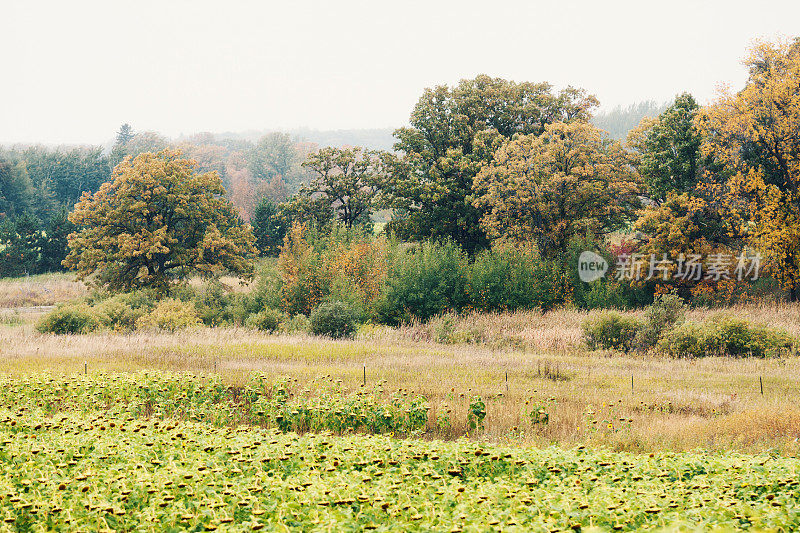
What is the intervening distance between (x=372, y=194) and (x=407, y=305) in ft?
53.4

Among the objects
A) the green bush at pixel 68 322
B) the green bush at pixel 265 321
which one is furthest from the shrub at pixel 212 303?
the green bush at pixel 68 322

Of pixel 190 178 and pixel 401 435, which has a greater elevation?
pixel 190 178

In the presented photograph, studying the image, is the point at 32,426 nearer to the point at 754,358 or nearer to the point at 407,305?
the point at 754,358

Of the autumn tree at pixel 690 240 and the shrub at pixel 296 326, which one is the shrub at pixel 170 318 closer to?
Answer: the shrub at pixel 296 326

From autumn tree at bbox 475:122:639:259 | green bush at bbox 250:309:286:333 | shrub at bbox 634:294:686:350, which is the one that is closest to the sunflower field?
Answer: shrub at bbox 634:294:686:350

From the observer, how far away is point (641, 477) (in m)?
6.80

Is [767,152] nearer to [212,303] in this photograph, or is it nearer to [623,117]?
[212,303]

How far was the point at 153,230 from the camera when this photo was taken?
33875mm

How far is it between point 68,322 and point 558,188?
2388cm

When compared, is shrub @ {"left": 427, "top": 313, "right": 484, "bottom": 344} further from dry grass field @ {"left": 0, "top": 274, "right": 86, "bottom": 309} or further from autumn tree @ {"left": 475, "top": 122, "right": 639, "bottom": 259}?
dry grass field @ {"left": 0, "top": 274, "right": 86, "bottom": 309}

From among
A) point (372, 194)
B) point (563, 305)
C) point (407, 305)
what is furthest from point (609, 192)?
point (372, 194)

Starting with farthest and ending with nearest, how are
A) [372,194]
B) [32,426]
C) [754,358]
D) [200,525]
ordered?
[372,194]
[754,358]
[32,426]
[200,525]

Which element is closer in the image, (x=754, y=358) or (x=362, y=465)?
(x=362, y=465)

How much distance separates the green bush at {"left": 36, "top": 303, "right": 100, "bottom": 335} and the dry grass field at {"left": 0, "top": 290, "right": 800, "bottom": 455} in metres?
3.26
